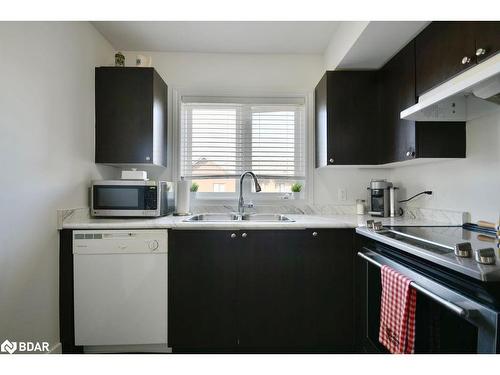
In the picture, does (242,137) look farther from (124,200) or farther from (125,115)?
(124,200)

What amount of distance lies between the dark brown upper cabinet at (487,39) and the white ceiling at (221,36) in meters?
1.07

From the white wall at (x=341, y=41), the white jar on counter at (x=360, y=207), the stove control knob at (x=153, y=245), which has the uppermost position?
the white wall at (x=341, y=41)

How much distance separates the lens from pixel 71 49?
1909mm

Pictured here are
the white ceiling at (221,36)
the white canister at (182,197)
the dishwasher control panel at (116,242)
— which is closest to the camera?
the dishwasher control panel at (116,242)

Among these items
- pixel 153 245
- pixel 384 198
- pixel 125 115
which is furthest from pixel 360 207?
pixel 125 115

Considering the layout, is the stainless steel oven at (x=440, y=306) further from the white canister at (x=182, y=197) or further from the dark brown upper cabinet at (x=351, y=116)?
the white canister at (x=182, y=197)

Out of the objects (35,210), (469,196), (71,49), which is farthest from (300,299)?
(71,49)

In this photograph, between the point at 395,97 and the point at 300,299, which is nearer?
the point at 300,299

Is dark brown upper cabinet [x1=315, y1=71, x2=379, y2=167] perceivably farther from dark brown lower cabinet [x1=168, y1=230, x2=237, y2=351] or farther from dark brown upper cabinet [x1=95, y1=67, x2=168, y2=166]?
dark brown upper cabinet [x1=95, y1=67, x2=168, y2=166]

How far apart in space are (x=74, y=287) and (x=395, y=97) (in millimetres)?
2456

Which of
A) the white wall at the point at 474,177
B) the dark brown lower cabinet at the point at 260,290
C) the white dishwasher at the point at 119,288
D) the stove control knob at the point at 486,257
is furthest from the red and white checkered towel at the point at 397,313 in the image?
the white dishwasher at the point at 119,288

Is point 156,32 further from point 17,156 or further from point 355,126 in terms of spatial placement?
point 355,126

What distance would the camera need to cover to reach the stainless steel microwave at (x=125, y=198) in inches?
80.3

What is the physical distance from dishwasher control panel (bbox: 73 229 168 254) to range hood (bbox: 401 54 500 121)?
163 cm
